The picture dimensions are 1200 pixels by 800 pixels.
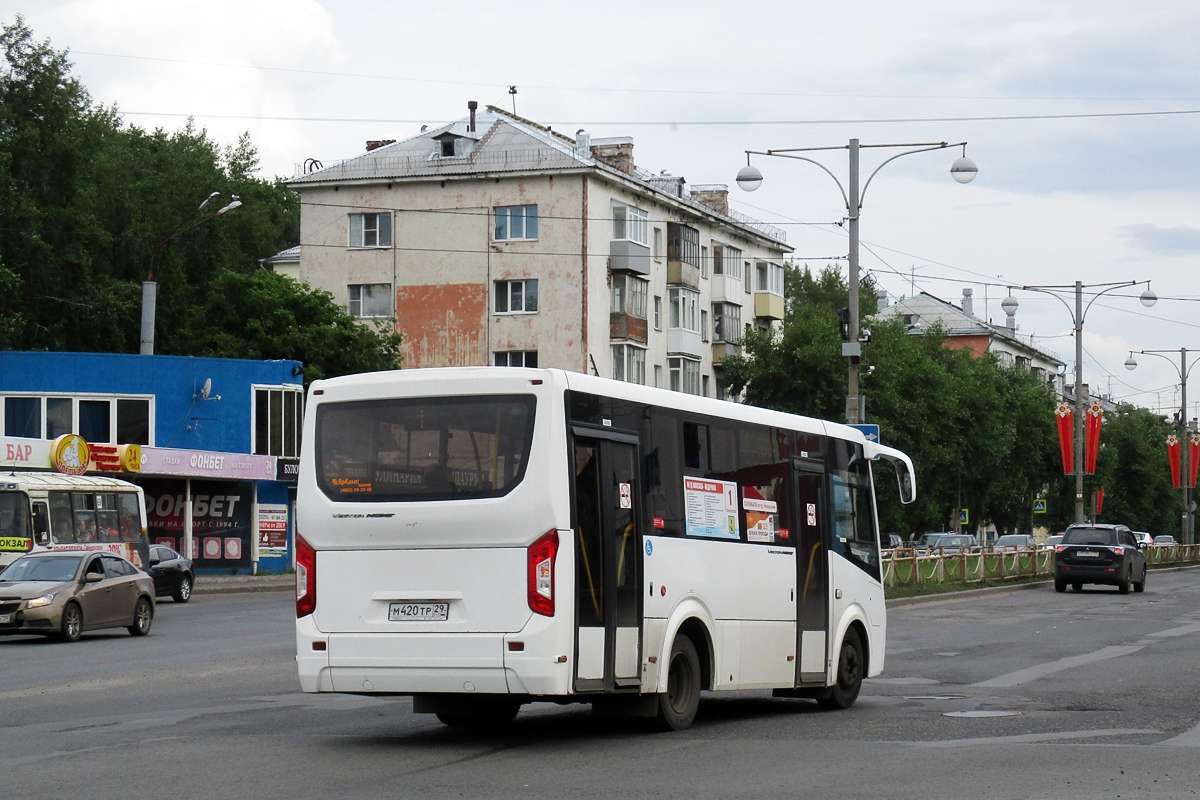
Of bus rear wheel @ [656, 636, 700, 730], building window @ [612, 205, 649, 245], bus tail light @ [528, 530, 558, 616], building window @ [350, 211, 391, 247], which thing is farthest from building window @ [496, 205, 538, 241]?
bus tail light @ [528, 530, 558, 616]

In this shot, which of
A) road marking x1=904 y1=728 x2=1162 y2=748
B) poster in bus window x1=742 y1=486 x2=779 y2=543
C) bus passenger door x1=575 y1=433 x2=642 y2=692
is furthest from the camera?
poster in bus window x1=742 y1=486 x2=779 y2=543

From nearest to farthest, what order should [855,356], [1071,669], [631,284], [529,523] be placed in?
[529,523] < [1071,669] < [855,356] < [631,284]

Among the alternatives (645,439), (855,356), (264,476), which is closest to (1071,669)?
(645,439)

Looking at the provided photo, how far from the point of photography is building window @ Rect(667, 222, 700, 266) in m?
68.0

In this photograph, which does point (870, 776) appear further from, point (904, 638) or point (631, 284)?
point (631, 284)


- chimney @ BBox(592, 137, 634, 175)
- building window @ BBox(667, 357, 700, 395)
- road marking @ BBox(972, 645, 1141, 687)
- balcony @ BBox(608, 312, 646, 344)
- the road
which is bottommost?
road marking @ BBox(972, 645, 1141, 687)

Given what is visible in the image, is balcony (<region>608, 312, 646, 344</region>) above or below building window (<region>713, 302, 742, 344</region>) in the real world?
below

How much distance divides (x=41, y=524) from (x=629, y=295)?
34651 mm

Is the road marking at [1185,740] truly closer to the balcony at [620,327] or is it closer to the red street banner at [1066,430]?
the red street banner at [1066,430]

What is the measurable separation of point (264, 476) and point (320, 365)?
1083 cm

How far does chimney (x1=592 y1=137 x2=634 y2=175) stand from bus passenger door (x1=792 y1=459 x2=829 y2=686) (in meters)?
52.1

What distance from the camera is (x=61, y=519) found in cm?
3303

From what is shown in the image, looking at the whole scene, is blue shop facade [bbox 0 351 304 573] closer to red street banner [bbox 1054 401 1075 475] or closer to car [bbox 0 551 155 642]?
car [bbox 0 551 155 642]

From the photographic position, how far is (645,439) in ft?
40.4
